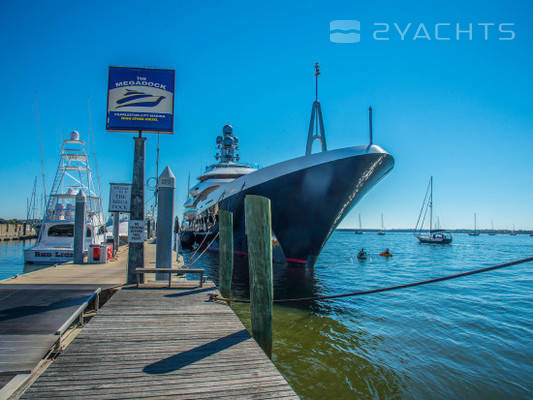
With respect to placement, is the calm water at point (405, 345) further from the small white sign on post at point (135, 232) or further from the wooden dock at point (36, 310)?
the wooden dock at point (36, 310)

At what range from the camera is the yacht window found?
788 inches

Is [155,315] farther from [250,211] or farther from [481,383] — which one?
[481,383]

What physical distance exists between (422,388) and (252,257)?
12.6ft

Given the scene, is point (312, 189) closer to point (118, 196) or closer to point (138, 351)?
point (118, 196)

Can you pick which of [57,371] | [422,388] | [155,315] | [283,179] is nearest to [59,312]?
[155,315]

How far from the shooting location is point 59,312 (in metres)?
5.55

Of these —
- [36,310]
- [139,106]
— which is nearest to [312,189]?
[139,106]

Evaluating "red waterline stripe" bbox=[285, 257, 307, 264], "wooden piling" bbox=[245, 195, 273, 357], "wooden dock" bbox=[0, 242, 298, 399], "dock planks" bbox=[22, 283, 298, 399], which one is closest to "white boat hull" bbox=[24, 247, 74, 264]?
"red waterline stripe" bbox=[285, 257, 307, 264]

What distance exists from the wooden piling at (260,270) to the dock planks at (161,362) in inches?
23.5

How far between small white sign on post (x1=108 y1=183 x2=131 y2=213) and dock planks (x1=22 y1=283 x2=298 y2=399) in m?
6.11

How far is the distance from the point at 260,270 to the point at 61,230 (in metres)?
19.9

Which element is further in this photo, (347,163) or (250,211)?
(347,163)

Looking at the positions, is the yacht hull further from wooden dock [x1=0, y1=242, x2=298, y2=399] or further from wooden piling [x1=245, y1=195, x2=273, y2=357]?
wooden dock [x1=0, y1=242, x2=298, y2=399]

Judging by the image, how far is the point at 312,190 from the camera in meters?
15.4
